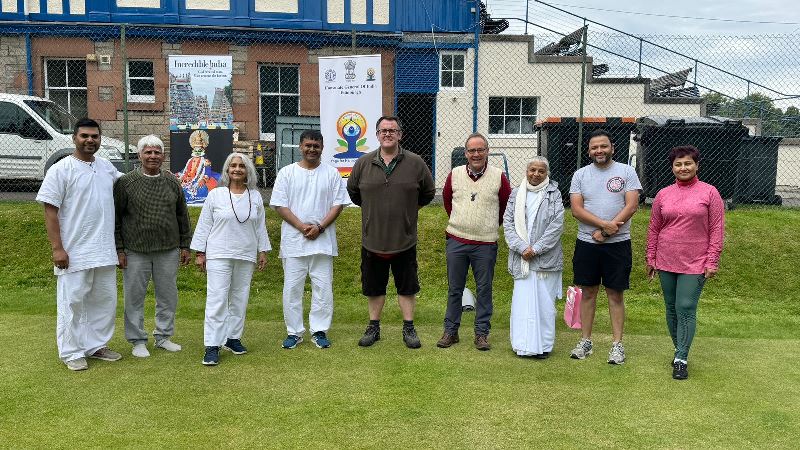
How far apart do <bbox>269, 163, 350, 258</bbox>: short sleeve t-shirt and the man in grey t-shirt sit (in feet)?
6.38

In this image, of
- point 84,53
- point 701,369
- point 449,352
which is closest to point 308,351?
point 449,352

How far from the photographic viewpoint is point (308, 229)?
5.48 metres

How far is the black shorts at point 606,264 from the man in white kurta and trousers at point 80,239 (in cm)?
348

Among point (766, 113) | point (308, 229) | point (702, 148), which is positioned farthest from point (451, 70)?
point (308, 229)

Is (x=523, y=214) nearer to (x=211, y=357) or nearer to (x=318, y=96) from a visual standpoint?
(x=211, y=357)

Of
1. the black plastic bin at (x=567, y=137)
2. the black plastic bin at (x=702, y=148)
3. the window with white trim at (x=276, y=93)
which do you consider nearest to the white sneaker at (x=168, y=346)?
the black plastic bin at (x=567, y=137)

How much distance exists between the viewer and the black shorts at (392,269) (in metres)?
5.67

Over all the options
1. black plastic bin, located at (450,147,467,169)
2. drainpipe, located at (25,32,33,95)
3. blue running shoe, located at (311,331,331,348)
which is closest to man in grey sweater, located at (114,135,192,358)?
blue running shoe, located at (311,331,331,348)

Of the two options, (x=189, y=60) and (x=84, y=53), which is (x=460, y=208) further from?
(x=84, y=53)

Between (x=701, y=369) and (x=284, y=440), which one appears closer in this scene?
(x=284, y=440)

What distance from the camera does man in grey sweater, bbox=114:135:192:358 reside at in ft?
17.4

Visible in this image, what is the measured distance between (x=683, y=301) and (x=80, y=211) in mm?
4304

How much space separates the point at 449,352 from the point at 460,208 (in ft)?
3.71

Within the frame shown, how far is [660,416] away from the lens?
13.3ft
